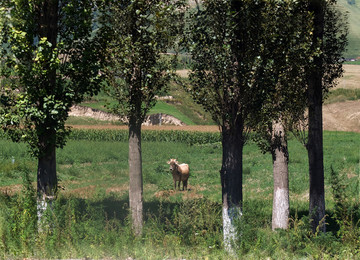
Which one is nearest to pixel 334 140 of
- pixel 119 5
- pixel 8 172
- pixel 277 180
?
pixel 8 172

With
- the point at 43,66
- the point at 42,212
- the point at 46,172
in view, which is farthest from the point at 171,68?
the point at 42,212

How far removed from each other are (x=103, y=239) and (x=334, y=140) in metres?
47.4

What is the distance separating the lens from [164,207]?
20.2 m

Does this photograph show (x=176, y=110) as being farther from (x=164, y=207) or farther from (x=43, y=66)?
(x=43, y=66)

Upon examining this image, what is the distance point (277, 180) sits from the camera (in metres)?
16.0

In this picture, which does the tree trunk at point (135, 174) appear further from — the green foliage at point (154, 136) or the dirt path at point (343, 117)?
the dirt path at point (343, 117)

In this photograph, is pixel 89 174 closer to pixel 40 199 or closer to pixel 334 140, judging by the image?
pixel 40 199

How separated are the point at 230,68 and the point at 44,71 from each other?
204 inches

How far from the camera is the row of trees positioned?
13047 millimetres

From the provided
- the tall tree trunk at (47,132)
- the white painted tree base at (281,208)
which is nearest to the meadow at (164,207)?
the white painted tree base at (281,208)

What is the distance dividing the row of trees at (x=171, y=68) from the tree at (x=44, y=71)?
0.03 metres

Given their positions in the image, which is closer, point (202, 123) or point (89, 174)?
point (89, 174)

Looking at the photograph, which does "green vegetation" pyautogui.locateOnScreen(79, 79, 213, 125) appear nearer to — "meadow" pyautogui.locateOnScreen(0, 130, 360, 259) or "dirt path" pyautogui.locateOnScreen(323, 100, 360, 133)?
"dirt path" pyautogui.locateOnScreen(323, 100, 360, 133)

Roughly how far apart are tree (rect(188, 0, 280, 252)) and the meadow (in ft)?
3.90
